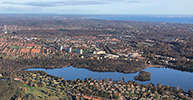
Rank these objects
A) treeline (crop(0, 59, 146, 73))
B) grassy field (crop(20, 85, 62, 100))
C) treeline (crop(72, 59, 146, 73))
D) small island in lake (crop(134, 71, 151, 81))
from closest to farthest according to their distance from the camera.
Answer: grassy field (crop(20, 85, 62, 100)), small island in lake (crop(134, 71, 151, 81)), treeline (crop(0, 59, 146, 73)), treeline (crop(72, 59, 146, 73))

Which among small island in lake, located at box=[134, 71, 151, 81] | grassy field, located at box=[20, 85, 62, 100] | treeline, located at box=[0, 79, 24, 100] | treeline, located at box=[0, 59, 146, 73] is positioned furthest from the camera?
treeline, located at box=[0, 59, 146, 73]

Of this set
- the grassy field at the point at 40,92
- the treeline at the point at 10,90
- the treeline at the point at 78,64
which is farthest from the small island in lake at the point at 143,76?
the treeline at the point at 10,90

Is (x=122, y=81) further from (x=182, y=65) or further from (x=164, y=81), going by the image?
(x=182, y=65)

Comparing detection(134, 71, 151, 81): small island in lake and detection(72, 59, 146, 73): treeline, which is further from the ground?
detection(72, 59, 146, 73): treeline

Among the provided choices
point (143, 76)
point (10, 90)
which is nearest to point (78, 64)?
point (143, 76)

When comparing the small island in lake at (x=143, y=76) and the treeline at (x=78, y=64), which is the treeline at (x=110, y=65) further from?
the small island in lake at (x=143, y=76)

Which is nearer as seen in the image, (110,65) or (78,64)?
(110,65)

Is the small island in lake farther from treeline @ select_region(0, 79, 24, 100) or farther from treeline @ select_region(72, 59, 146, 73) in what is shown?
treeline @ select_region(0, 79, 24, 100)

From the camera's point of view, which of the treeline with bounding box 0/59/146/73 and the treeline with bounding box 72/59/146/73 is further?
the treeline with bounding box 72/59/146/73

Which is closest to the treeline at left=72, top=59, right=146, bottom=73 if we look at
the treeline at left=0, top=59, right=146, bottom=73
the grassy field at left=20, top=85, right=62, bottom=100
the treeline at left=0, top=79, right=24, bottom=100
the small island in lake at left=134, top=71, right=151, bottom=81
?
the treeline at left=0, top=59, right=146, bottom=73

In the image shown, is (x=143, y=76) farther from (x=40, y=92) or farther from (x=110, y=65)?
(x=40, y=92)

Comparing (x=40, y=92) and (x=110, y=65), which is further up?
(x=110, y=65)
